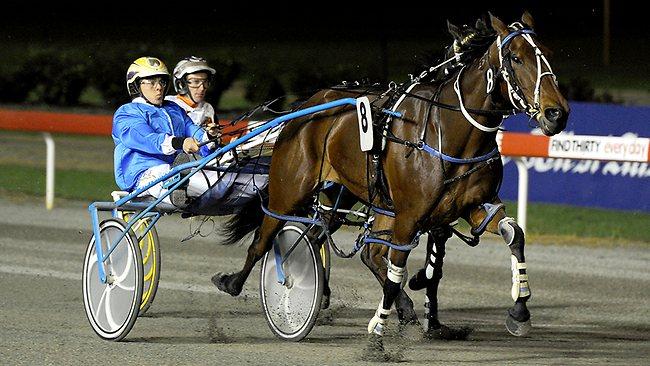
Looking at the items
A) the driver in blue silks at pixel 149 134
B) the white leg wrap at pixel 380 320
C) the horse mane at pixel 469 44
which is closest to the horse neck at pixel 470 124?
the horse mane at pixel 469 44

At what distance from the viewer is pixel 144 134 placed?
24.7 ft

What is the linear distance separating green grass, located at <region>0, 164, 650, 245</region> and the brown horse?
5026mm

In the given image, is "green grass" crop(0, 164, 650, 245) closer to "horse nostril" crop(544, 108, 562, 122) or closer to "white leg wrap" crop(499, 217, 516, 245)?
"white leg wrap" crop(499, 217, 516, 245)

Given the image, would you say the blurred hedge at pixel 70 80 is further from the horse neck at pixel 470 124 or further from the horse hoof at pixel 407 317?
the horse neck at pixel 470 124

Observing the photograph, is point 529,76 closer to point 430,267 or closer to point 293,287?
point 430,267

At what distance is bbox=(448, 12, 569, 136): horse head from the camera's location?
20.1ft

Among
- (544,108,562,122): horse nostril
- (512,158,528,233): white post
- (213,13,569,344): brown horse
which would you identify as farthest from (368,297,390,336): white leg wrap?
(512,158,528,233): white post

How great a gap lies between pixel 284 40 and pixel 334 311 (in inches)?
968

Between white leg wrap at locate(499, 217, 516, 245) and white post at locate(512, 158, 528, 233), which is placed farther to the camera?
white post at locate(512, 158, 528, 233)

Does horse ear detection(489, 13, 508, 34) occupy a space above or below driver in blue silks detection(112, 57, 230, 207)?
above

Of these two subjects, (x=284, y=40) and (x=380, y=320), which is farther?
(x=284, y=40)

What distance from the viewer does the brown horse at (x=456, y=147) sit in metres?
6.34

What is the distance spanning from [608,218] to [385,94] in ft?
22.8

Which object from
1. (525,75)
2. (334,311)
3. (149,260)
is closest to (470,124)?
(525,75)
